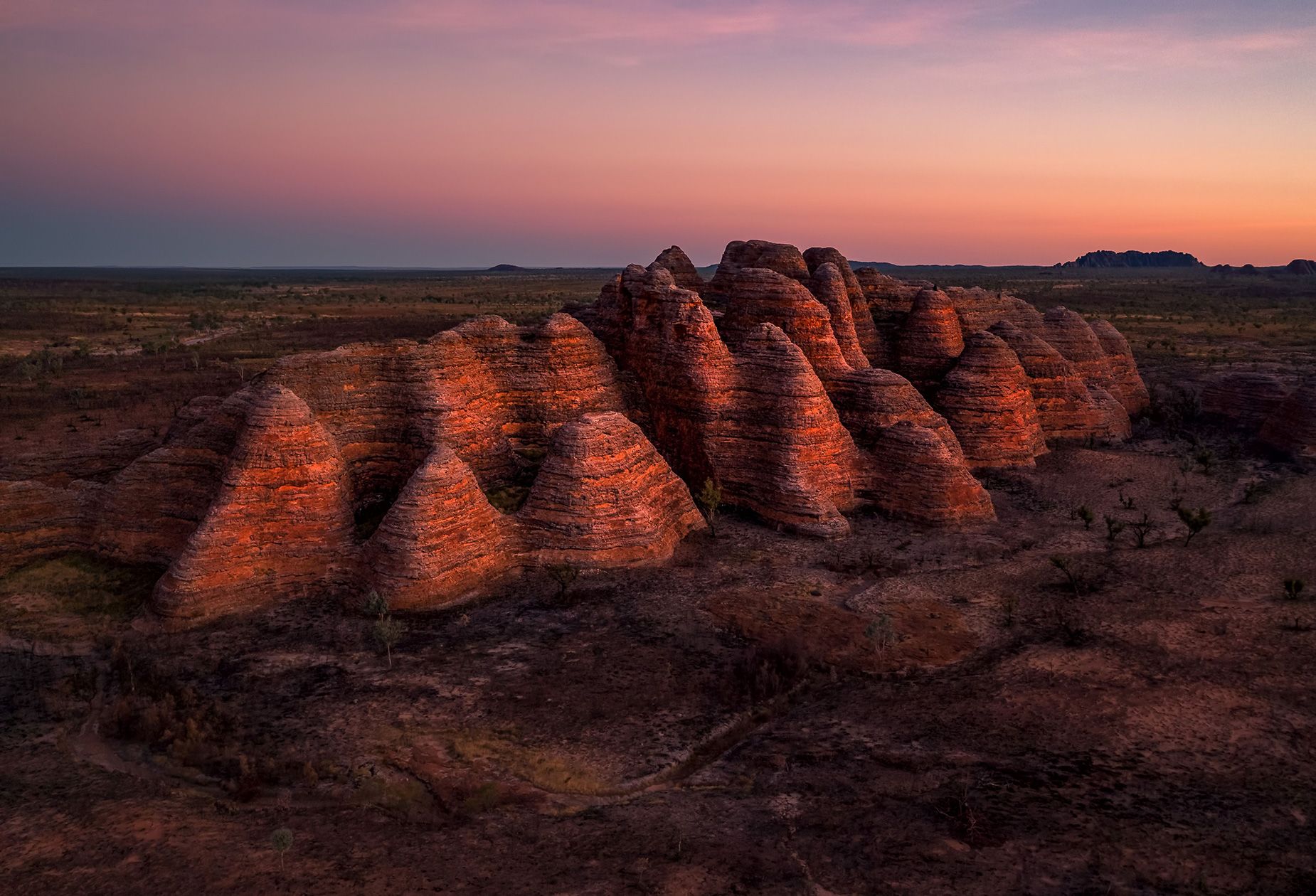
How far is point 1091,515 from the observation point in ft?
84.8

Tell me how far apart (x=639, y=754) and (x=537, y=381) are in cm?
1489

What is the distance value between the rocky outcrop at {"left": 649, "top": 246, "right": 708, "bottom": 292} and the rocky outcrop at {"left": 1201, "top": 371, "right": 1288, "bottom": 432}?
3065 cm

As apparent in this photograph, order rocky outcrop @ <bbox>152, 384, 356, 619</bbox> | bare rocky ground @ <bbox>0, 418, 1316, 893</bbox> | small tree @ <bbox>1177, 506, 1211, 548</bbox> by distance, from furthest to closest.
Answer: small tree @ <bbox>1177, 506, 1211, 548</bbox>, rocky outcrop @ <bbox>152, 384, 356, 619</bbox>, bare rocky ground @ <bbox>0, 418, 1316, 893</bbox>

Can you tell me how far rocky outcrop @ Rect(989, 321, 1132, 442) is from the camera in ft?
117

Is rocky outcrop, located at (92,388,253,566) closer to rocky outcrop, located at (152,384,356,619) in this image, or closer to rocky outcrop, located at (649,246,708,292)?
rocky outcrop, located at (152,384,356,619)

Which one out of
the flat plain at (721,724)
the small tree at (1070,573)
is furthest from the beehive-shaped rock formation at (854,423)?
the small tree at (1070,573)

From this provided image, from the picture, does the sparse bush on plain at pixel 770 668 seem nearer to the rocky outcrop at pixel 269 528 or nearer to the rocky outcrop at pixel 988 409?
the rocky outcrop at pixel 269 528

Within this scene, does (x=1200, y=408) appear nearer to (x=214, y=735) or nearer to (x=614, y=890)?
(x=614, y=890)

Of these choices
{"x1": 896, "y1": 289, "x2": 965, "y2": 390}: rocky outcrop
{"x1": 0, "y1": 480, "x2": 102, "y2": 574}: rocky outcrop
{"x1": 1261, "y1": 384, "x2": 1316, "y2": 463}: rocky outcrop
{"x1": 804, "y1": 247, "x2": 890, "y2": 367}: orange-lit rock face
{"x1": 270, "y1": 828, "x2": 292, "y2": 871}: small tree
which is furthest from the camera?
{"x1": 804, "y1": 247, "x2": 890, "y2": 367}: orange-lit rock face

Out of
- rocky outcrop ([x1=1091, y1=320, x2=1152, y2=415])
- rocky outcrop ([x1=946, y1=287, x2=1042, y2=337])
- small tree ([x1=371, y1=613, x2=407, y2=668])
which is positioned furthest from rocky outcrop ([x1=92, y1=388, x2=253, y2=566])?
rocky outcrop ([x1=1091, y1=320, x2=1152, y2=415])

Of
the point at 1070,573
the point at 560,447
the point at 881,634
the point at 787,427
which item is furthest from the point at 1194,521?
the point at 560,447

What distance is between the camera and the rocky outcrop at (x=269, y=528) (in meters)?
18.1

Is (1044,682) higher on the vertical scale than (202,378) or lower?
lower

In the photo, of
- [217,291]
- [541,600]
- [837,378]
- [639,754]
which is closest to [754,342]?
[837,378]
